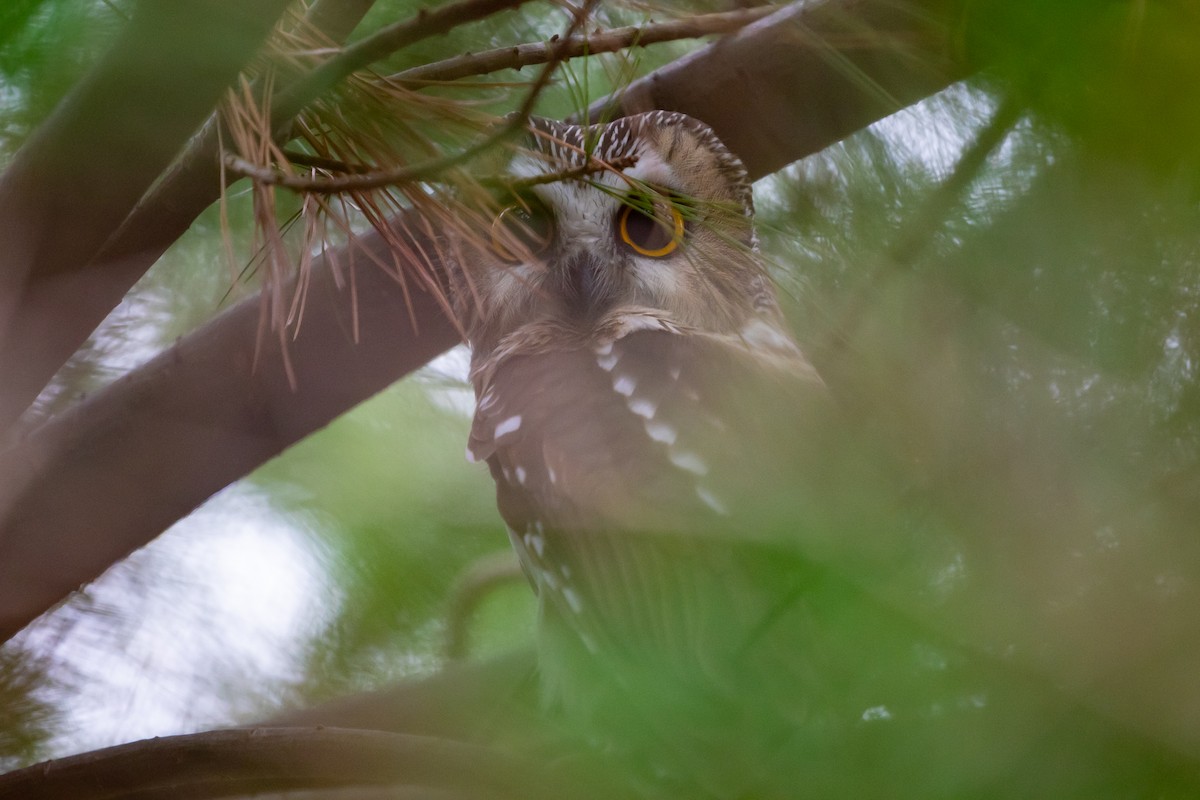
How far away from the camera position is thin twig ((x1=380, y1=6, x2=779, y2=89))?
1094mm

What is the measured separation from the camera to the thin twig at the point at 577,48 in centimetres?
109

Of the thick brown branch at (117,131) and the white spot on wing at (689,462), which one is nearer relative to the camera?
the thick brown branch at (117,131)

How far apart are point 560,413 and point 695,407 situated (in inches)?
8.6

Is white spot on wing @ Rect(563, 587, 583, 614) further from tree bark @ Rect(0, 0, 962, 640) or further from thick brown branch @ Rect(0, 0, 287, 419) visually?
thick brown branch @ Rect(0, 0, 287, 419)

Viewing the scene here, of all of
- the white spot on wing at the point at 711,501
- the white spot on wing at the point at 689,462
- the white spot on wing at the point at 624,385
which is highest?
the white spot on wing at the point at 624,385

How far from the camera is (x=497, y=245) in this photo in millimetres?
1241

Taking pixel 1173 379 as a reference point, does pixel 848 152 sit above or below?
above

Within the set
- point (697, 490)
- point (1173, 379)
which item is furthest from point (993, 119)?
point (697, 490)

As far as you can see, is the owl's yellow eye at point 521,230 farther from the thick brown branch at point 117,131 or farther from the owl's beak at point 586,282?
the thick brown branch at point 117,131

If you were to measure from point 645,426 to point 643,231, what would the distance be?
0.53m

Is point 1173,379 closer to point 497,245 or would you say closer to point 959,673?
point 959,673

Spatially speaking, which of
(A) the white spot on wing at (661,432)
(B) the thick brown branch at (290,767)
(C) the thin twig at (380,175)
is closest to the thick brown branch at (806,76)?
(C) the thin twig at (380,175)

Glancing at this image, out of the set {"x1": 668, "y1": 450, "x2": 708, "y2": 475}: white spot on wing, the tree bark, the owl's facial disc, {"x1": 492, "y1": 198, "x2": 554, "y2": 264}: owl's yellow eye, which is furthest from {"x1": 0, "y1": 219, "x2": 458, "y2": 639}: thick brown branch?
{"x1": 668, "y1": 450, "x2": 708, "y2": 475}: white spot on wing

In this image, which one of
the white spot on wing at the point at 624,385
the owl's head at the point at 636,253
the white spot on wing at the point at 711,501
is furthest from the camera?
the owl's head at the point at 636,253
